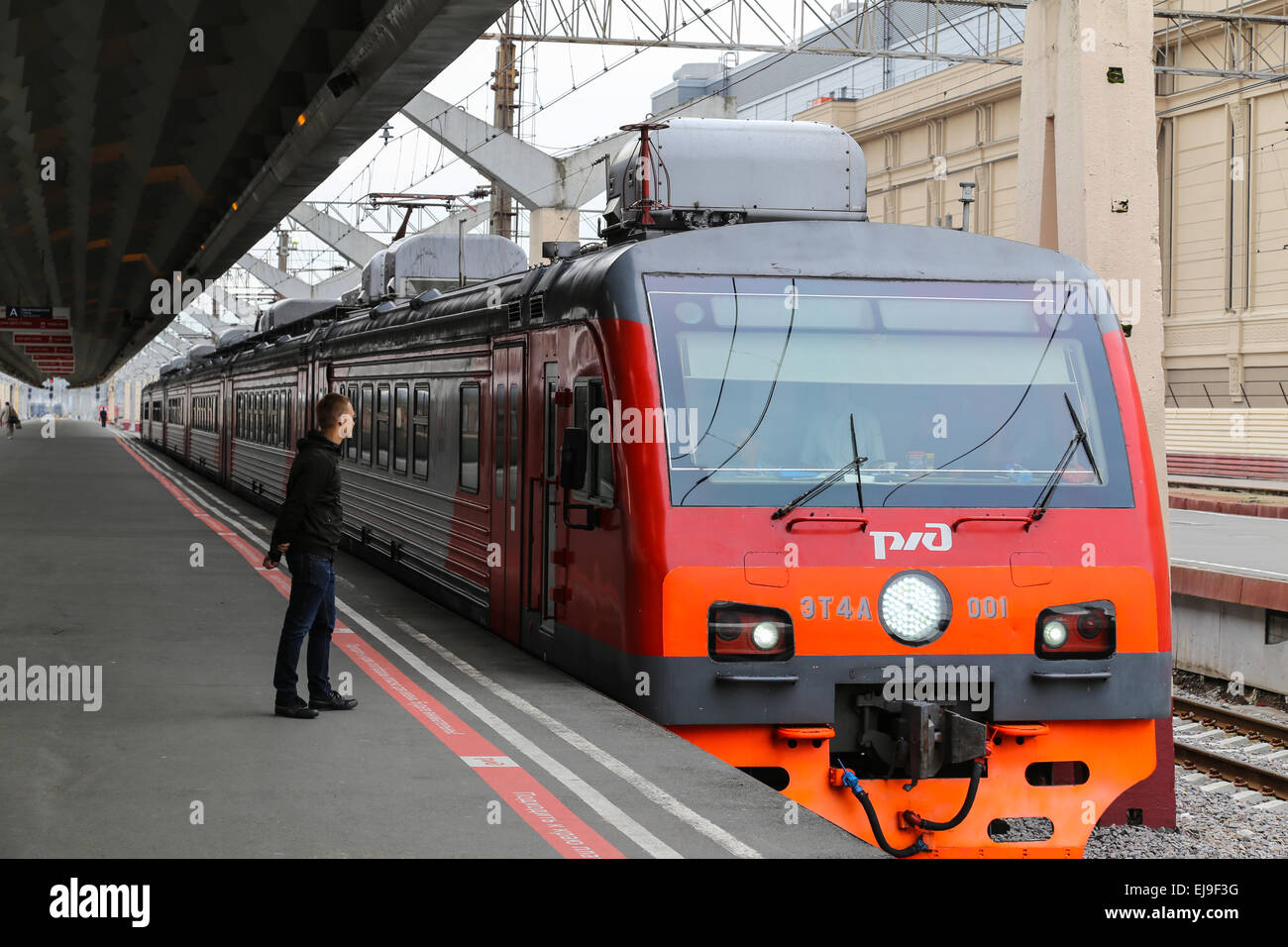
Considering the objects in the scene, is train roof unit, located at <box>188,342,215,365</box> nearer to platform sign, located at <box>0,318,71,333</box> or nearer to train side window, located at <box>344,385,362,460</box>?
platform sign, located at <box>0,318,71,333</box>

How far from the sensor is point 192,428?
138 ft

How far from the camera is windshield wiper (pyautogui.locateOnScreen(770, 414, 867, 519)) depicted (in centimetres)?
735

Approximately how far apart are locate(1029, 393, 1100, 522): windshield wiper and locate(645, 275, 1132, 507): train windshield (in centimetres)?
2

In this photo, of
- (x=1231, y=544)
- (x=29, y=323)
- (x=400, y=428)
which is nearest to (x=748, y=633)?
(x=400, y=428)

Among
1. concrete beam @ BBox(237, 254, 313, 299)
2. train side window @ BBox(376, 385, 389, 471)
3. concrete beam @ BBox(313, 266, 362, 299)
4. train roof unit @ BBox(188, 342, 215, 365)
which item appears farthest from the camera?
concrete beam @ BBox(237, 254, 313, 299)

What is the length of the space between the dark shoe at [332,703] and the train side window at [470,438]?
2.82m

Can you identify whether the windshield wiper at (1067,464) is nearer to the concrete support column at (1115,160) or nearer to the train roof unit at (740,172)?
the train roof unit at (740,172)

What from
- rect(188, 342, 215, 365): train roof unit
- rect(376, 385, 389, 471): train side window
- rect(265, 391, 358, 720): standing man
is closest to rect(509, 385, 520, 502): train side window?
rect(265, 391, 358, 720): standing man

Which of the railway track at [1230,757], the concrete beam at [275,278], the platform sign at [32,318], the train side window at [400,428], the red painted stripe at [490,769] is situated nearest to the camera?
the red painted stripe at [490,769]

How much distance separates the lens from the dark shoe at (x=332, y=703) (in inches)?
335

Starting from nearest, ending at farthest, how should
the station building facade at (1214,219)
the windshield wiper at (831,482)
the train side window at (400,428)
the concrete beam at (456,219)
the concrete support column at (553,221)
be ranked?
the windshield wiper at (831,482), the train side window at (400,428), the concrete support column at (553,221), the station building facade at (1214,219), the concrete beam at (456,219)

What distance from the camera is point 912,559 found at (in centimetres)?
740

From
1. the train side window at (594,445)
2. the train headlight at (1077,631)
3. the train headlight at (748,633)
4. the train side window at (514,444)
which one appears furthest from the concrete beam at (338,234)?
the train headlight at (1077,631)
